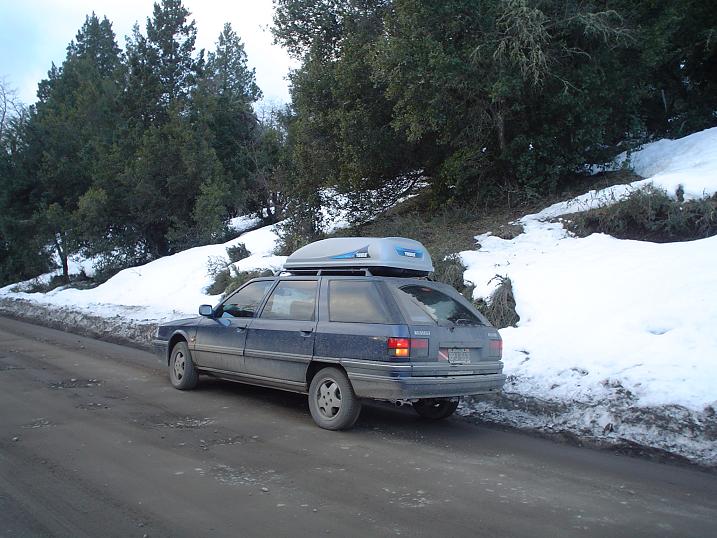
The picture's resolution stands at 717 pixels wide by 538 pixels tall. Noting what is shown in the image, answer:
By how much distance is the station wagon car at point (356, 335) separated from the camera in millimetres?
6281

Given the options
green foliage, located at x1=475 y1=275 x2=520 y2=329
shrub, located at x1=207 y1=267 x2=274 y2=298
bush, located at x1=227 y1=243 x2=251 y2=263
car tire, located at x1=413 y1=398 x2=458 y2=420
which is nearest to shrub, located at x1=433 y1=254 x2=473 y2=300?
green foliage, located at x1=475 y1=275 x2=520 y2=329

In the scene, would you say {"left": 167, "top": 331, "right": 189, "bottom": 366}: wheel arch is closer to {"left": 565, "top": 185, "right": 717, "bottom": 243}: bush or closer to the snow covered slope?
the snow covered slope

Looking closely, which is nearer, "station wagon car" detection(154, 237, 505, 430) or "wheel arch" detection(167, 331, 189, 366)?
"station wagon car" detection(154, 237, 505, 430)

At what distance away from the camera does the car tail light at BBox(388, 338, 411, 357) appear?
20.3 feet

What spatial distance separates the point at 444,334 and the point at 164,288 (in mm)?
14763

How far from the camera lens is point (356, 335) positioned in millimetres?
6492

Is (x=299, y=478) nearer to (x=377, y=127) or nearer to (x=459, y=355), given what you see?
(x=459, y=355)

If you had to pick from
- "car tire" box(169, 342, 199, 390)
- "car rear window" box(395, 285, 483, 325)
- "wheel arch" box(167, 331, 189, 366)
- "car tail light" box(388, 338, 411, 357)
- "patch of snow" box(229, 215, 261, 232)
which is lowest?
"car tire" box(169, 342, 199, 390)

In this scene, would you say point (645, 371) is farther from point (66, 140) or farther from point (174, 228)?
point (66, 140)

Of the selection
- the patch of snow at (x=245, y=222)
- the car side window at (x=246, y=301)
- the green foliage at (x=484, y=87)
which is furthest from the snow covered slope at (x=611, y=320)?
the patch of snow at (x=245, y=222)

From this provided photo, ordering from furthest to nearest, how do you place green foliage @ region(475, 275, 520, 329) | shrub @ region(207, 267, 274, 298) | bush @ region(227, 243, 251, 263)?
bush @ region(227, 243, 251, 263) → shrub @ region(207, 267, 274, 298) → green foliage @ region(475, 275, 520, 329)

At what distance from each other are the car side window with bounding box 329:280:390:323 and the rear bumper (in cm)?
53

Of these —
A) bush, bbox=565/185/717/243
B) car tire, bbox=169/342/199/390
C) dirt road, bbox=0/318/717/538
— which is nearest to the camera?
dirt road, bbox=0/318/717/538

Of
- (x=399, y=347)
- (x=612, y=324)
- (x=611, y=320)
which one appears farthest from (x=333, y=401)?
(x=611, y=320)
